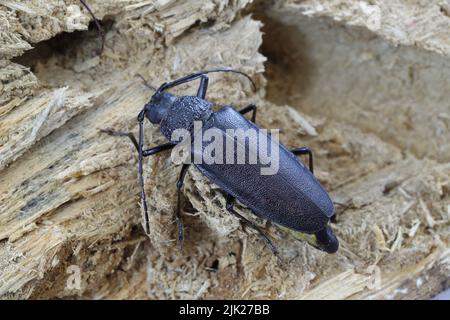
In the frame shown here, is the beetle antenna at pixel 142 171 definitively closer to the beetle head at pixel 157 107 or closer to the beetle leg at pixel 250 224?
the beetle head at pixel 157 107

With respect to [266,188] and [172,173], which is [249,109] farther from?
[172,173]

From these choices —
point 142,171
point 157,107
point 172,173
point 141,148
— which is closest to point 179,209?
point 172,173

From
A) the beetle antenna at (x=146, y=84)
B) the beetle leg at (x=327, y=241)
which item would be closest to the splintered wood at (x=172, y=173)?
the beetle antenna at (x=146, y=84)

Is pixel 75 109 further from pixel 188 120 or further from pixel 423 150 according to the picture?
pixel 423 150

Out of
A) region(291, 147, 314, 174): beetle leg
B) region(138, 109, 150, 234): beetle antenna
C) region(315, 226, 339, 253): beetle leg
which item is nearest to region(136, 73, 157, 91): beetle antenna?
region(138, 109, 150, 234): beetle antenna
